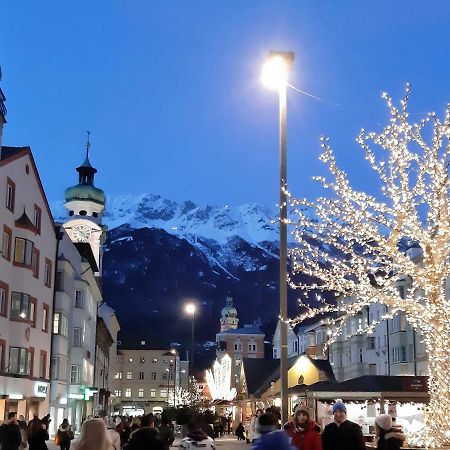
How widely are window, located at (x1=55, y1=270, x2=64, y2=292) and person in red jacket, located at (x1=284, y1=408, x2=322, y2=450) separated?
4111cm

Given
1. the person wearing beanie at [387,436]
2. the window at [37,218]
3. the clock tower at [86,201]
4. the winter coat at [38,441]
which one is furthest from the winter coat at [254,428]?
the clock tower at [86,201]

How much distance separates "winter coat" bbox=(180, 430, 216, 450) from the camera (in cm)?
1082

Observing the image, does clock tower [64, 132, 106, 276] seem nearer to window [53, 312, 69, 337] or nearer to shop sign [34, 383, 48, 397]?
window [53, 312, 69, 337]

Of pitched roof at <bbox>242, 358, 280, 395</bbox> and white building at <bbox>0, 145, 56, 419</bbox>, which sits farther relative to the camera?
pitched roof at <bbox>242, 358, 280, 395</bbox>

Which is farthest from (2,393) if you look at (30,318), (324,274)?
(324,274)

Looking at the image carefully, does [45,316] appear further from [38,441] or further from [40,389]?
[38,441]

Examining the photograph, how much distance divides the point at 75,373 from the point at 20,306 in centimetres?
1480

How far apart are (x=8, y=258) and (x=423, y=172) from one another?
2886 cm

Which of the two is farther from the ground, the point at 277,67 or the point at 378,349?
the point at 277,67

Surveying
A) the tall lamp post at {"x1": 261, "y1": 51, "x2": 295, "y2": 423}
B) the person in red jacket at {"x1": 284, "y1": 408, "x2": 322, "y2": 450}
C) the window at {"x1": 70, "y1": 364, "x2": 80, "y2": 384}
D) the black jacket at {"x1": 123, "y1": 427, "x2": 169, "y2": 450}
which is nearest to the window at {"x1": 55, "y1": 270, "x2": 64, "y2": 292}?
the window at {"x1": 70, "y1": 364, "x2": 80, "y2": 384}

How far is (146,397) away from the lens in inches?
5945

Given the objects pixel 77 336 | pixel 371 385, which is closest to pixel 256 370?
pixel 77 336

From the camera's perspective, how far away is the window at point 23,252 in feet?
138

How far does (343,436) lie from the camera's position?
1100 centimetres
